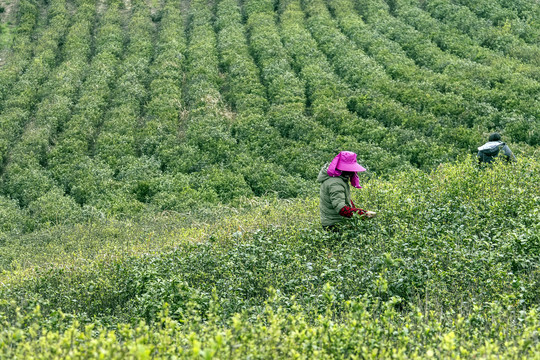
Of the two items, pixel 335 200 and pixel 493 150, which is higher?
pixel 335 200

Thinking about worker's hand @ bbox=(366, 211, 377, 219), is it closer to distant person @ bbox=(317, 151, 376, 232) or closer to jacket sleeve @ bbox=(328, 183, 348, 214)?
distant person @ bbox=(317, 151, 376, 232)

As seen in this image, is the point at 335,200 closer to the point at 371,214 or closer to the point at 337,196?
the point at 337,196

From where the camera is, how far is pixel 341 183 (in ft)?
27.7

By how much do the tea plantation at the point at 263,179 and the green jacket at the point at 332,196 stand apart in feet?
1.11

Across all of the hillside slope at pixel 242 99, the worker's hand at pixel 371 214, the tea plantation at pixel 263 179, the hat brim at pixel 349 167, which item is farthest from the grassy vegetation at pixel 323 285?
the hillside slope at pixel 242 99

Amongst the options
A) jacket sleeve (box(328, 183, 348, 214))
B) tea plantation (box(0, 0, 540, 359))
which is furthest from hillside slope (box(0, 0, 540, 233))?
jacket sleeve (box(328, 183, 348, 214))

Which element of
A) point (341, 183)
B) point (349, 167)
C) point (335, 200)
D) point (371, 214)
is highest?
point (349, 167)

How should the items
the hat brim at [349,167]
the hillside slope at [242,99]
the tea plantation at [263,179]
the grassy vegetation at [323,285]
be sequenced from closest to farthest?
the grassy vegetation at [323,285] < the tea plantation at [263,179] < the hat brim at [349,167] < the hillside slope at [242,99]

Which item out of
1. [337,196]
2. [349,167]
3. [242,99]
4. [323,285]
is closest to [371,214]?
[337,196]

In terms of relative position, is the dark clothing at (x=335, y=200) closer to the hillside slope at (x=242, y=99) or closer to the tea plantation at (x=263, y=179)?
the tea plantation at (x=263, y=179)

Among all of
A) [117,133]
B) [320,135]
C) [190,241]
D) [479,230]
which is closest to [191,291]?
[190,241]

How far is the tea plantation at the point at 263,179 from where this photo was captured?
5.37 m

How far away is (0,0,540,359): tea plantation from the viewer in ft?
17.6

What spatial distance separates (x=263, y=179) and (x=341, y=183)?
7627 millimetres
